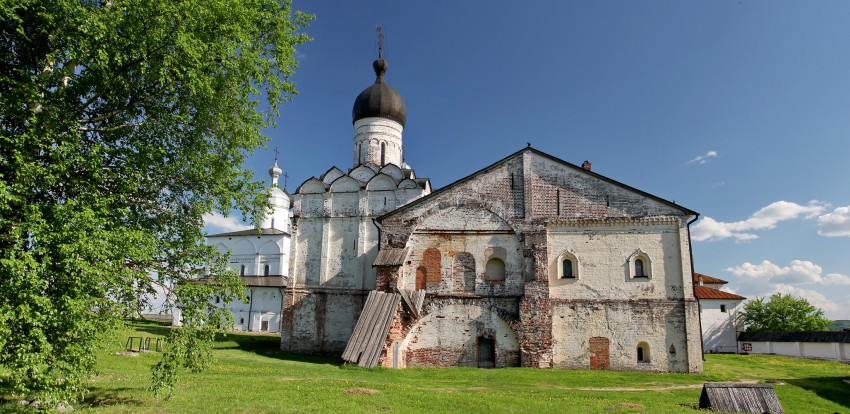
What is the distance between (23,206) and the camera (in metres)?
7.09

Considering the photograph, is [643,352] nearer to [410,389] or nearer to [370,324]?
[370,324]

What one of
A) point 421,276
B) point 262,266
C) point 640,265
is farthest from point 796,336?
point 262,266

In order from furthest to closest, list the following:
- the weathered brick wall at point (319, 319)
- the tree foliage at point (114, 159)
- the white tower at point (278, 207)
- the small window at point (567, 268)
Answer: the white tower at point (278, 207) < the weathered brick wall at point (319, 319) < the small window at point (567, 268) < the tree foliage at point (114, 159)

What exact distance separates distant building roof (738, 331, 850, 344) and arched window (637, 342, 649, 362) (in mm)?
21011

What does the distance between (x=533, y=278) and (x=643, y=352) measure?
4501 millimetres

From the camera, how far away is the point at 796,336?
107 feet

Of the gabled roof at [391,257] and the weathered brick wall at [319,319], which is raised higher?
the gabled roof at [391,257]

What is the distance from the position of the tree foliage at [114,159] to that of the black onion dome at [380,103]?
54.9 feet

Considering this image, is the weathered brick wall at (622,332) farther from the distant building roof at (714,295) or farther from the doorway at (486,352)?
the distant building roof at (714,295)

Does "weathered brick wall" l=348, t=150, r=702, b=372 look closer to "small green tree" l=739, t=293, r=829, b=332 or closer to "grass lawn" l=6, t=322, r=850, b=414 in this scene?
"grass lawn" l=6, t=322, r=850, b=414

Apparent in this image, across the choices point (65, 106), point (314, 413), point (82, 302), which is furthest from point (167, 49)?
point (314, 413)

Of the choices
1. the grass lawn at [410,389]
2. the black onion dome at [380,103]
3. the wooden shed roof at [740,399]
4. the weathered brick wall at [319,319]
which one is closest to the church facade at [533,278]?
the grass lawn at [410,389]

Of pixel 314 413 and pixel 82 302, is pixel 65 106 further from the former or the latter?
pixel 314 413

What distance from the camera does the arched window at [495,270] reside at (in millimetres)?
19141
